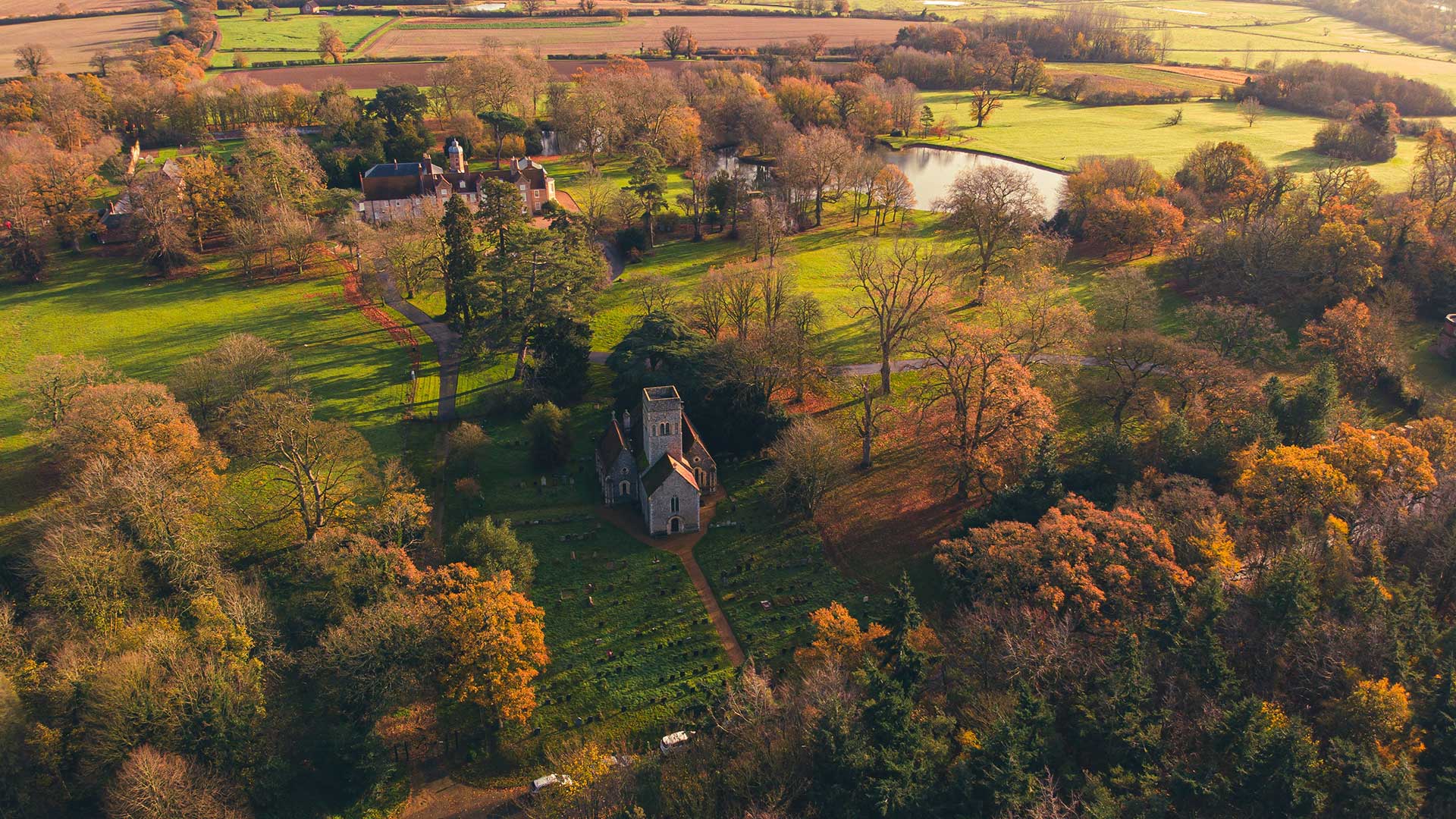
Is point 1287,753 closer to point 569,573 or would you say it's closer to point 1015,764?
point 1015,764

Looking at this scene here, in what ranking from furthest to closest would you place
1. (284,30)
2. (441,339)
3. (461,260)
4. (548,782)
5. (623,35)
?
(623,35) → (284,30) → (441,339) → (461,260) → (548,782)

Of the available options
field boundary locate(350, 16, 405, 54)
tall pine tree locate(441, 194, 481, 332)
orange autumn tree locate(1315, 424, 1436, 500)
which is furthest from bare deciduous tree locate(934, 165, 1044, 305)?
field boundary locate(350, 16, 405, 54)

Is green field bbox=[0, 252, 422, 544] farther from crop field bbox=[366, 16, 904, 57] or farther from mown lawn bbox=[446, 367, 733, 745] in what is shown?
crop field bbox=[366, 16, 904, 57]

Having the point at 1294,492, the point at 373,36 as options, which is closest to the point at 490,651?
the point at 1294,492

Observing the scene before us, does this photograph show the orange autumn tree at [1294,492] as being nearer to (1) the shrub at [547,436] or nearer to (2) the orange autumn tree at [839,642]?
(2) the orange autumn tree at [839,642]

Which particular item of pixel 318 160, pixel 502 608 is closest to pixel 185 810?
pixel 502 608

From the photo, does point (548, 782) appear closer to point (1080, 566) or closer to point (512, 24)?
point (1080, 566)

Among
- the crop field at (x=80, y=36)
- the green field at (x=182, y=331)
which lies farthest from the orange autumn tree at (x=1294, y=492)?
the crop field at (x=80, y=36)
